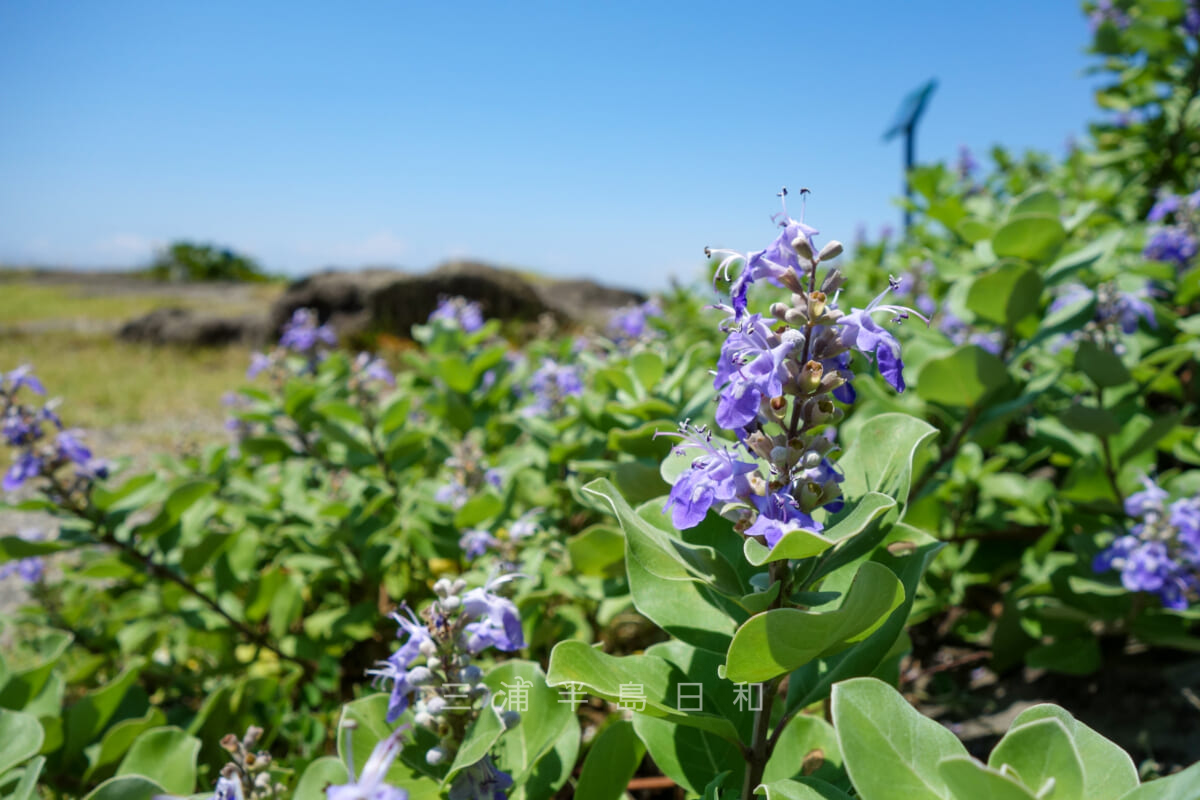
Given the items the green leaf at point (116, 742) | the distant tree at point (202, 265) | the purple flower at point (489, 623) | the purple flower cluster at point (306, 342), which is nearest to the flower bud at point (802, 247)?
the purple flower at point (489, 623)

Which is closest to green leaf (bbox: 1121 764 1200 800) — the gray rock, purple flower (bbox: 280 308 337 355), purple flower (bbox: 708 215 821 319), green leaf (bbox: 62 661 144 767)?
purple flower (bbox: 708 215 821 319)

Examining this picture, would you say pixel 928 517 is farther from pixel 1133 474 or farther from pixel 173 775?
pixel 173 775

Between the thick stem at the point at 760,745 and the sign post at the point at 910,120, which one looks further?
the sign post at the point at 910,120

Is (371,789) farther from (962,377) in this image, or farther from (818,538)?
(962,377)

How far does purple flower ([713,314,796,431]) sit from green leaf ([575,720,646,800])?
2.55 feet

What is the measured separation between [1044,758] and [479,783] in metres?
0.92

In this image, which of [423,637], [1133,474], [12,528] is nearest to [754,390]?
[423,637]

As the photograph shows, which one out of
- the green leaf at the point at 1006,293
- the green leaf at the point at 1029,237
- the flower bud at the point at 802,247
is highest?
the green leaf at the point at 1029,237

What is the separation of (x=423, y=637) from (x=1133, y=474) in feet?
7.52

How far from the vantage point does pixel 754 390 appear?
1109 mm

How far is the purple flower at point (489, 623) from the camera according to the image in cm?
149

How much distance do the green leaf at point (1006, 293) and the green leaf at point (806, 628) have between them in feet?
4.46

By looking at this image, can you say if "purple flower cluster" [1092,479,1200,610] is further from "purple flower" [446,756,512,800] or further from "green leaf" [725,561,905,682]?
"purple flower" [446,756,512,800]

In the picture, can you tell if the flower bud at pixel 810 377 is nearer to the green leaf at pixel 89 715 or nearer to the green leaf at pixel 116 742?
the green leaf at pixel 116 742
